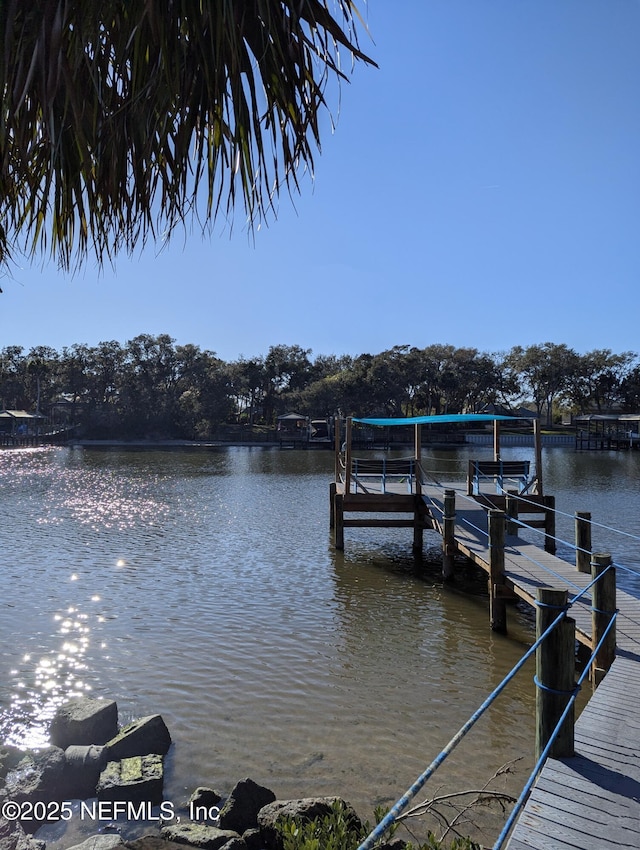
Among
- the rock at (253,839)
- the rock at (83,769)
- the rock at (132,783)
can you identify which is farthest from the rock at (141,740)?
the rock at (253,839)

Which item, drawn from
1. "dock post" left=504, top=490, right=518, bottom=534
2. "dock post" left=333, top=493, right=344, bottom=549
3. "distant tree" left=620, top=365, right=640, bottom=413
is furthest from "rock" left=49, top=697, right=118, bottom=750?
"distant tree" left=620, top=365, right=640, bottom=413

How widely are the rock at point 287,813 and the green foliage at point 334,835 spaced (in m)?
0.04

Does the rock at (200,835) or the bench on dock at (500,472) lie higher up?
the bench on dock at (500,472)

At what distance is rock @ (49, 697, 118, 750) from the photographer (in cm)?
625

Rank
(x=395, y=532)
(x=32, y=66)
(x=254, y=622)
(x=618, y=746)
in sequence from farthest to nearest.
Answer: (x=395, y=532), (x=254, y=622), (x=618, y=746), (x=32, y=66)

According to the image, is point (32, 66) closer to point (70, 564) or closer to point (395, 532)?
point (70, 564)

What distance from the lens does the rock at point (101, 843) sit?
175 inches

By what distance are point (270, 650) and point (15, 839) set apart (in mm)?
4599

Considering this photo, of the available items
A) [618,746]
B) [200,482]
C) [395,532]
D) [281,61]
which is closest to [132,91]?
[281,61]

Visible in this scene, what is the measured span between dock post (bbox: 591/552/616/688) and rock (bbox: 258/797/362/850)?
2.99 meters

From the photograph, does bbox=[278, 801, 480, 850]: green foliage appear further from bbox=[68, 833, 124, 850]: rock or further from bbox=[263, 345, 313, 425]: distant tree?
bbox=[263, 345, 313, 425]: distant tree

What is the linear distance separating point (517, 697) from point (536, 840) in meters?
4.52

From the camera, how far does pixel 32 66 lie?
2.06 meters

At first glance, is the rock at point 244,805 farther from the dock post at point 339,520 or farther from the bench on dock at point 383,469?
the bench on dock at point 383,469
